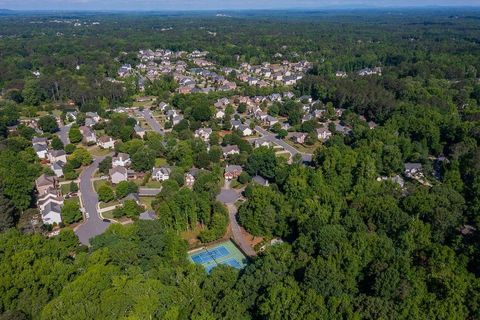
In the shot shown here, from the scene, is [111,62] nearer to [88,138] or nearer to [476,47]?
[88,138]

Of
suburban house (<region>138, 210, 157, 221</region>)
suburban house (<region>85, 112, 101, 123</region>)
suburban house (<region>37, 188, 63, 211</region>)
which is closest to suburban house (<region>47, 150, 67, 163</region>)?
suburban house (<region>37, 188, 63, 211</region>)

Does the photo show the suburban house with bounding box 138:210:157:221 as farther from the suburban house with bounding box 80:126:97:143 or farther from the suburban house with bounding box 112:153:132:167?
the suburban house with bounding box 80:126:97:143

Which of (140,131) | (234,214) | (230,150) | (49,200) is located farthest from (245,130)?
(49,200)

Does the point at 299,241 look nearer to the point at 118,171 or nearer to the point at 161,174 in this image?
the point at 161,174

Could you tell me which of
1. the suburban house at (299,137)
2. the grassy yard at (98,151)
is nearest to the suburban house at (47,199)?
the grassy yard at (98,151)

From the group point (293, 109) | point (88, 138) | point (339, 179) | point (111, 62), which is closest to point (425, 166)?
point (339, 179)

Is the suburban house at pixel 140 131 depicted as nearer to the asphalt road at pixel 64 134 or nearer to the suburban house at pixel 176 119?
the suburban house at pixel 176 119
